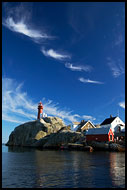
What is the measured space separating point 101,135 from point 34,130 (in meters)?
43.7

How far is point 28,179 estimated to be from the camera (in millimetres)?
14180

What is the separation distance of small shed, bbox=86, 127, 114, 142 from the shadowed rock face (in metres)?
31.1

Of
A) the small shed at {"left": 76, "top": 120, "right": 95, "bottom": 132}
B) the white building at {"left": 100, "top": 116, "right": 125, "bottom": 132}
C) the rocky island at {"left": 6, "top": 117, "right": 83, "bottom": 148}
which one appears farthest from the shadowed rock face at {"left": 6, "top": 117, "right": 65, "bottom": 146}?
the white building at {"left": 100, "top": 116, "right": 125, "bottom": 132}

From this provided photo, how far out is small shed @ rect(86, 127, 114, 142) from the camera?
6003 centimetres

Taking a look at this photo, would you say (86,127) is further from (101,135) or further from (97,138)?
(101,135)

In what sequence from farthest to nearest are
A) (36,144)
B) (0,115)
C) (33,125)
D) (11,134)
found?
(11,134) → (33,125) → (36,144) → (0,115)

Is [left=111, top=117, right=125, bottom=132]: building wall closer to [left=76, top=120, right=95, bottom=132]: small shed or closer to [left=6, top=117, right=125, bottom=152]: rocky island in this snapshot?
[left=76, top=120, right=95, bottom=132]: small shed

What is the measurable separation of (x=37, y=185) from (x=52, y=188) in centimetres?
139

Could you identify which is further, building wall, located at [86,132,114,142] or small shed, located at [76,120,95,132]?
small shed, located at [76,120,95,132]

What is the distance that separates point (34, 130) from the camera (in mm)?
91188

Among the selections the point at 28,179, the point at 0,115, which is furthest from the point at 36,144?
the point at 0,115

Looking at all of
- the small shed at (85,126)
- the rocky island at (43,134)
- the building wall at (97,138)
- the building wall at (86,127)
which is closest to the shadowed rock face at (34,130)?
the rocky island at (43,134)

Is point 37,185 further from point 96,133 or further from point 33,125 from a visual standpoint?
point 33,125

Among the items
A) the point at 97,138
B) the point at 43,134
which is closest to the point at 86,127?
the point at 97,138
